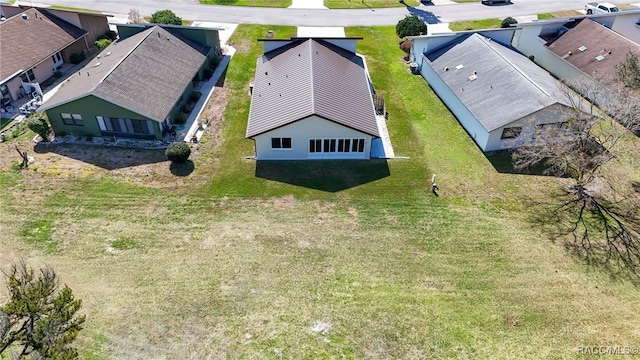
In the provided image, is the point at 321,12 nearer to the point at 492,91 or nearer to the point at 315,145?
the point at 492,91

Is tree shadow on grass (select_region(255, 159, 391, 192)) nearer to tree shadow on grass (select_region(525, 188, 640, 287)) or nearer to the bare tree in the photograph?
the bare tree

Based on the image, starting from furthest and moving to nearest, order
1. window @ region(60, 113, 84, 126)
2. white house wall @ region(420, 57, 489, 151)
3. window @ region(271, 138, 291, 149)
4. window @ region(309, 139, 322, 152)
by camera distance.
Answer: white house wall @ region(420, 57, 489, 151), window @ region(60, 113, 84, 126), window @ region(309, 139, 322, 152), window @ region(271, 138, 291, 149)

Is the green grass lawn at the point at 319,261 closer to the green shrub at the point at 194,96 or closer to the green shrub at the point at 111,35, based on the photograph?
the green shrub at the point at 194,96

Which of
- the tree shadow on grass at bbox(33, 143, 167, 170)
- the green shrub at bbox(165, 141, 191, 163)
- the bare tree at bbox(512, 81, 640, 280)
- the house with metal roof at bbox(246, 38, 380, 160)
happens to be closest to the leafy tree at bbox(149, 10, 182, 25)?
the house with metal roof at bbox(246, 38, 380, 160)

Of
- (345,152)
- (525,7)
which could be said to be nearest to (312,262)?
(345,152)

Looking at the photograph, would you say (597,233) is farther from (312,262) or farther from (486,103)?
(312,262)

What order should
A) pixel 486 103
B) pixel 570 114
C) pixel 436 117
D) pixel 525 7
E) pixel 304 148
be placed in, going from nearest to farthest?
1. pixel 570 114
2. pixel 304 148
3. pixel 486 103
4. pixel 436 117
5. pixel 525 7

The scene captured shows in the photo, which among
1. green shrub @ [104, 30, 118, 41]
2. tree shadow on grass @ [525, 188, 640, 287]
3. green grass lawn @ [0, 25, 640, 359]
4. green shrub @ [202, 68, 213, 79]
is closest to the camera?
green grass lawn @ [0, 25, 640, 359]
